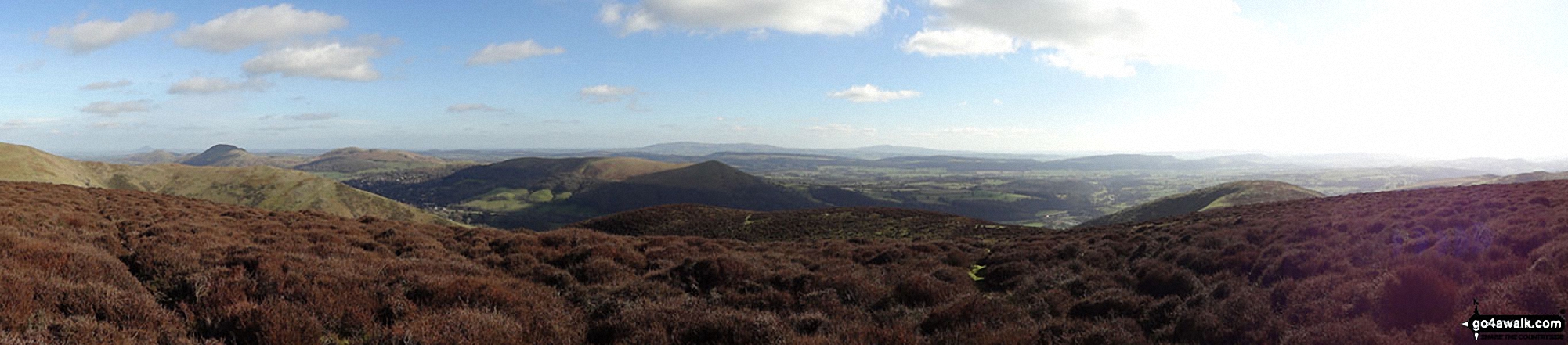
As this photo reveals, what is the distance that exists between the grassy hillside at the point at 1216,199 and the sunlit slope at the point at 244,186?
132 metres

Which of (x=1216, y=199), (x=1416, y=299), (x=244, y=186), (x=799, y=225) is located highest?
(x=1416, y=299)

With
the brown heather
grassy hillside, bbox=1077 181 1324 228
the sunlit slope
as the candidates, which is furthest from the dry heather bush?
the sunlit slope

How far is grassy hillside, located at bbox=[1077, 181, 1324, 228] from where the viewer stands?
91000 millimetres

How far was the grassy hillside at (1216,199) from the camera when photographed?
9100 centimetres

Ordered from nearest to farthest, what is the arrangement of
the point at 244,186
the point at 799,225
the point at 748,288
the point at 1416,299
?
1. the point at 1416,299
2. the point at 748,288
3. the point at 799,225
4. the point at 244,186

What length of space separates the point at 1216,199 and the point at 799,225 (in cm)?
9358

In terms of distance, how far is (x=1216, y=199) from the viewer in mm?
96625

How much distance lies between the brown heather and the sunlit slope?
3970 inches

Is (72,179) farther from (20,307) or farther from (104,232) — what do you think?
(20,307)

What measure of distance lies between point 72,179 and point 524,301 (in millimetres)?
134799

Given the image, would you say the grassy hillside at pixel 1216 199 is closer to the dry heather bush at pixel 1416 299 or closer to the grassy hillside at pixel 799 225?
the grassy hillside at pixel 799 225

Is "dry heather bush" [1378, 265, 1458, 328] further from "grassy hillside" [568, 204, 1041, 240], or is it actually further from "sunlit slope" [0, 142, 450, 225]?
"sunlit slope" [0, 142, 450, 225]

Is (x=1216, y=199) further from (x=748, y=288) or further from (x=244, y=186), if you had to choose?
(x=244, y=186)

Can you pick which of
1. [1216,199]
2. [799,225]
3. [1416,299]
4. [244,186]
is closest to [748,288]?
[1416,299]
